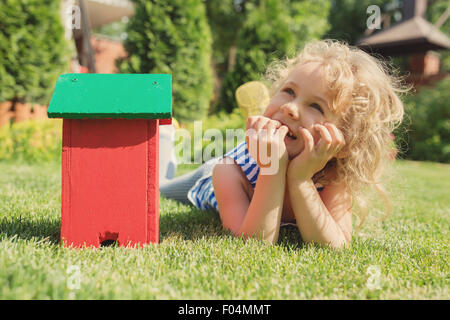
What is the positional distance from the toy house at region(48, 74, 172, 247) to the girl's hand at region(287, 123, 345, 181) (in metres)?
0.66

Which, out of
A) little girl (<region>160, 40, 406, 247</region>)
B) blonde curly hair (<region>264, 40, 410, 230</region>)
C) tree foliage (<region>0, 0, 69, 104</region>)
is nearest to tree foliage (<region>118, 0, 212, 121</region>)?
tree foliage (<region>0, 0, 69, 104</region>)

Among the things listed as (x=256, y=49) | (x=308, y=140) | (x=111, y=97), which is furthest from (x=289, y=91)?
(x=256, y=49)

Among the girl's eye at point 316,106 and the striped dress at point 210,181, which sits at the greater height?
the girl's eye at point 316,106

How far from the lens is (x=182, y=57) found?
25.7 feet

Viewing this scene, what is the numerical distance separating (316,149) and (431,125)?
12.1 meters

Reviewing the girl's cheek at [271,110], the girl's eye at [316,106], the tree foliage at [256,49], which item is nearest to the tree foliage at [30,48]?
the tree foliage at [256,49]

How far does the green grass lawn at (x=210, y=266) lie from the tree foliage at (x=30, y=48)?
5.22 m

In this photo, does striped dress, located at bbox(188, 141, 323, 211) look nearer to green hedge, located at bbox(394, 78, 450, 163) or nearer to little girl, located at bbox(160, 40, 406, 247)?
little girl, located at bbox(160, 40, 406, 247)

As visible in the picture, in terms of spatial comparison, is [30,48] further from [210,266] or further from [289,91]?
[210,266]

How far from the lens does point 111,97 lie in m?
1.61

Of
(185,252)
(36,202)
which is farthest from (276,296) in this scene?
(36,202)

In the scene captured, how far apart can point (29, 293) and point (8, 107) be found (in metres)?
6.74

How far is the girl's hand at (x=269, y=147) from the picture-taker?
1828 millimetres

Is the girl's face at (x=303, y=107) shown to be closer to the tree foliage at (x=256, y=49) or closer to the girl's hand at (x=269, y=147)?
the girl's hand at (x=269, y=147)
